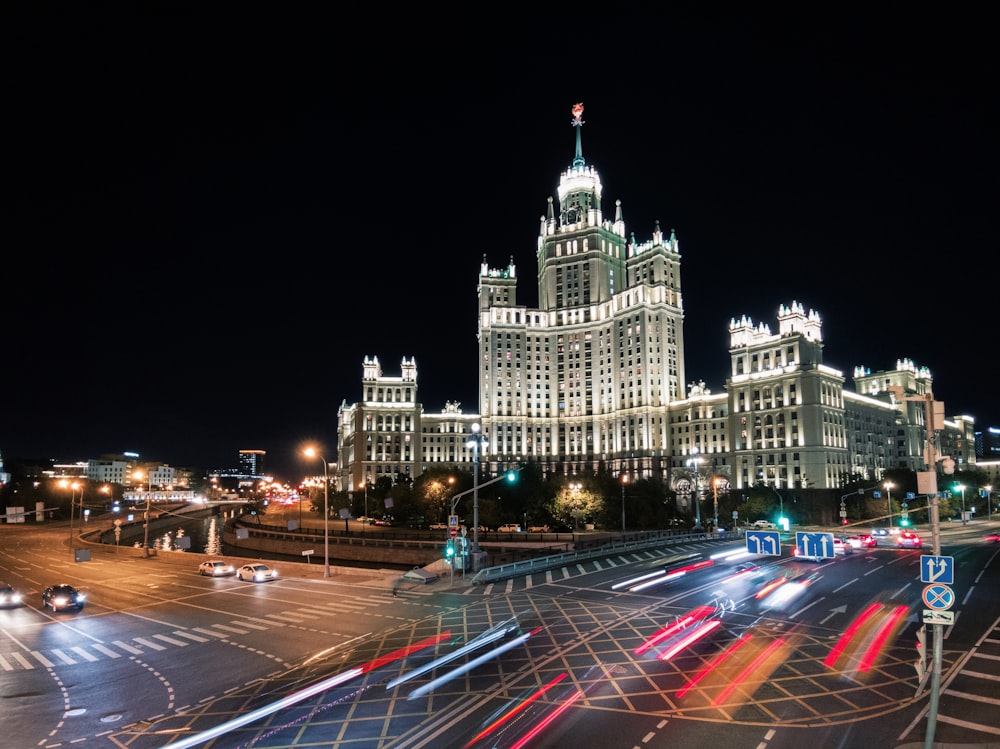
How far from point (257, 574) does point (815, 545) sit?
37.0 metres

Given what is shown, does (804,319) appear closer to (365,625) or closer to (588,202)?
(588,202)

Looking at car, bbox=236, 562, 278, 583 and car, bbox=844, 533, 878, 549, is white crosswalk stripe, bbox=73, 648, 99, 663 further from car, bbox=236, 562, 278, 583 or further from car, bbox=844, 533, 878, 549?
car, bbox=844, 533, 878, 549

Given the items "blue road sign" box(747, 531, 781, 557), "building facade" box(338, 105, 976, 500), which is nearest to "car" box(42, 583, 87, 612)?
"blue road sign" box(747, 531, 781, 557)

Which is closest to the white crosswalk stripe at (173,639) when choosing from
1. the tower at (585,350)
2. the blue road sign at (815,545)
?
the blue road sign at (815,545)

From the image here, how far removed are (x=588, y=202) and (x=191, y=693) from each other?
587ft

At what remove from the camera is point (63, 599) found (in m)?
35.3

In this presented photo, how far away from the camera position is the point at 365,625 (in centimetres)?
2978

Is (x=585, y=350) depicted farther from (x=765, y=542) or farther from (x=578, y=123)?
(x=765, y=542)

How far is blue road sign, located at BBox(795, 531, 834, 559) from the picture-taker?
3866 centimetres

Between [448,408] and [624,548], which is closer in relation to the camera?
[624,548]

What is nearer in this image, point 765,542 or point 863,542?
point 765,542

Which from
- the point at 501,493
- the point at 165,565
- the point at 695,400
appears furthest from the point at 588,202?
A: the point at 165,565

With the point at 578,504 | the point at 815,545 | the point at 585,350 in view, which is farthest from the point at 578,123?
the point at 815,545

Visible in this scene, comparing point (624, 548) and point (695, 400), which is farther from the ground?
point (695, 400)
